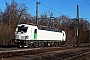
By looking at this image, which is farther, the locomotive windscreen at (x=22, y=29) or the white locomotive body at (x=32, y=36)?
the locomotive windscreen at (x=22, y=29)

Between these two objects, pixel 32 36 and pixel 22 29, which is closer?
pixel 22 29

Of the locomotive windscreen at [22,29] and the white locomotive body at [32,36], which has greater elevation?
the locomotive windscreen at [22,29]

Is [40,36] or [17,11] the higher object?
[17,11]

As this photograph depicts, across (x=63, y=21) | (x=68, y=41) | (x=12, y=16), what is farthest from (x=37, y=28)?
(x=63, y=21)

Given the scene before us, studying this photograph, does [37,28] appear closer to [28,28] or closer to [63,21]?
[28,28]

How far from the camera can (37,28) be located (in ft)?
115

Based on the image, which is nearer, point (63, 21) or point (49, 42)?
point (49, 42)

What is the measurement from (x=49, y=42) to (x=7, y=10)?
23.0 meters

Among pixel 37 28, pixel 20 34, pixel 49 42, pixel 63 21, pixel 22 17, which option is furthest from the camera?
pixel 63 21

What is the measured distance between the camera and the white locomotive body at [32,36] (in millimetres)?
31797

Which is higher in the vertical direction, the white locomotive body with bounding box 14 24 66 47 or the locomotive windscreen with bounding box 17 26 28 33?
the locomotive windscreen with bounding box 17 26 28 33

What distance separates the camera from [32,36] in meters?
33.5

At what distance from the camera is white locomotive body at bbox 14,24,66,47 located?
104ft

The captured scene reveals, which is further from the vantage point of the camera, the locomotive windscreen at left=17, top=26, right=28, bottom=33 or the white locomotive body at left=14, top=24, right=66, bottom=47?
the locomotive windscreen at left=17, top=26, right=28, bottom=33
